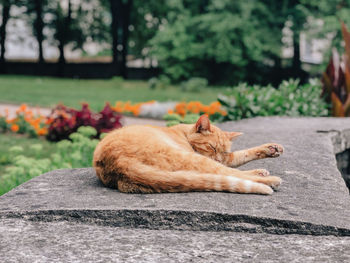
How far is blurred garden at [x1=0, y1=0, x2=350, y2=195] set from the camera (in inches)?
278

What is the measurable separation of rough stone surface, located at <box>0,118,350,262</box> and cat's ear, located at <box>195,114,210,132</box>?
1.98ft

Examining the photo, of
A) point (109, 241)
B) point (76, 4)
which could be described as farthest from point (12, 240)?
point (76, 4)

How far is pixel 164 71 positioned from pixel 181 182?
21.3 m

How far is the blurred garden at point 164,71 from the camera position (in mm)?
7066

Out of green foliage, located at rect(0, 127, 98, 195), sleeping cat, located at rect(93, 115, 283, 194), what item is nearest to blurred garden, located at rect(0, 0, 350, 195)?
green foliage, located at rect(0, 127, 98, 195)

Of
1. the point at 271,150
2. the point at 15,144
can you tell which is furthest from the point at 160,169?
the point at 15,144

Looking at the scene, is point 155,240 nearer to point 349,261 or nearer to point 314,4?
point 349,261

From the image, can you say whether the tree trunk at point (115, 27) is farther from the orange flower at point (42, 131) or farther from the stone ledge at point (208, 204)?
the stone ledge at point (208, 204)

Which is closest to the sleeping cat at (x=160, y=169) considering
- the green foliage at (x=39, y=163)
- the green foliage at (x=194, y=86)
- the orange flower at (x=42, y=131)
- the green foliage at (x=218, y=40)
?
the green foliage at (x=39, y=163)

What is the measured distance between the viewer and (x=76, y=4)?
33.2 meters

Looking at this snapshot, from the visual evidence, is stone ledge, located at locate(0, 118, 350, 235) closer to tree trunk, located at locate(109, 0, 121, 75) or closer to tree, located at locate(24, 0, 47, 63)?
tree trunk, located at locate(109, 0, 121, 75)

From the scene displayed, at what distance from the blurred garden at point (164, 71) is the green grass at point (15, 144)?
2 cm

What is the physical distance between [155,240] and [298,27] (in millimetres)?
19996

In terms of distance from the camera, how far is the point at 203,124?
10.7 ft
